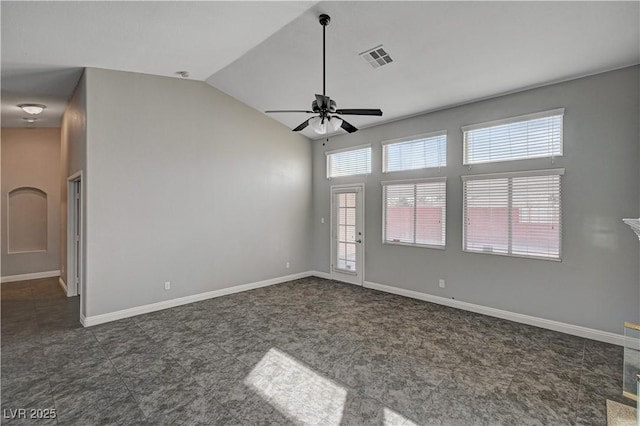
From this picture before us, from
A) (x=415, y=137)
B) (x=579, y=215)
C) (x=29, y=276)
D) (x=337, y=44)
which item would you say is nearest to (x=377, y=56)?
(x=337, y=44)

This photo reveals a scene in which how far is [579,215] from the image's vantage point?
3854 mm

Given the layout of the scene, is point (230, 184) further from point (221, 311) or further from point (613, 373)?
point (613, 373)

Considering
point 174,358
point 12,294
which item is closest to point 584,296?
point 174,358

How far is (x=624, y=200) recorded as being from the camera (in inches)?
141

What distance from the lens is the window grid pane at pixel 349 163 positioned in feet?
20.7

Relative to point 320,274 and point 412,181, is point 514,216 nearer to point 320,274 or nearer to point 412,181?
point 412,181

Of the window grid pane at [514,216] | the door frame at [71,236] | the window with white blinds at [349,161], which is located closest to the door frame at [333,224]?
the window with white blinds at [349,161]

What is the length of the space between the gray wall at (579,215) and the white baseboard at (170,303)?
350 cm

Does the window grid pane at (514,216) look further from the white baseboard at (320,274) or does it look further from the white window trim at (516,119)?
the white baseboard at (320,274)

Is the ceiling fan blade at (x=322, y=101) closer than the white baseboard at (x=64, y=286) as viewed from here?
Yes

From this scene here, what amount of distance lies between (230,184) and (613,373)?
5818 mm

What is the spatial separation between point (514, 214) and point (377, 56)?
2.96 metres

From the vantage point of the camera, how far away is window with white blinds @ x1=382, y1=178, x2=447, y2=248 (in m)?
5.18

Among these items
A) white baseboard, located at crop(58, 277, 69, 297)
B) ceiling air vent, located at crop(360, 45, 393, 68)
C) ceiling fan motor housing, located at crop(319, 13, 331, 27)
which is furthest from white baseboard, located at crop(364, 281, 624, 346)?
Result: white baseboard, located at crop(58, 277, 69, 297)
